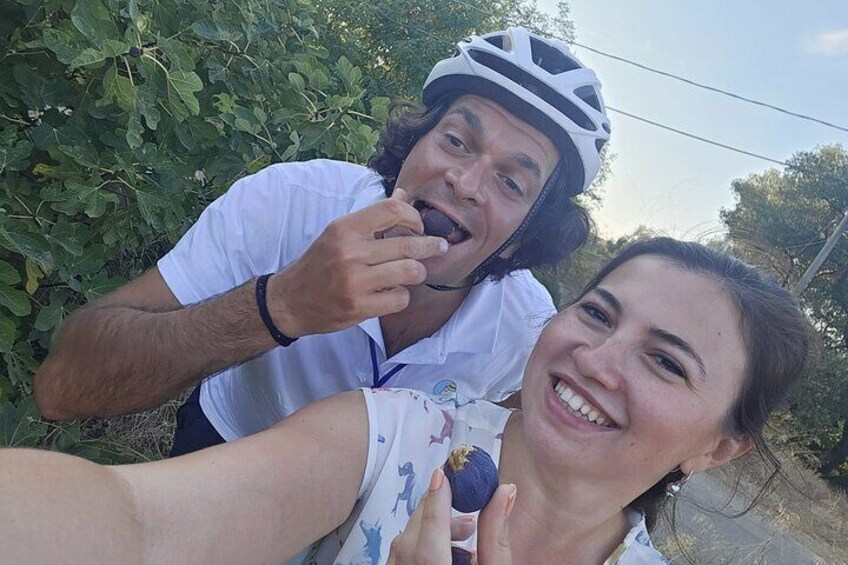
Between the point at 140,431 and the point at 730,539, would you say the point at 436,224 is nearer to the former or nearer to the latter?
the point at 140,431

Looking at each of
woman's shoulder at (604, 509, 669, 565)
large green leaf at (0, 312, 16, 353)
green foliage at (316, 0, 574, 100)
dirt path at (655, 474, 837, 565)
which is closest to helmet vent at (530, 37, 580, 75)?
woman's shoulder at (604, 509, 669, 565)

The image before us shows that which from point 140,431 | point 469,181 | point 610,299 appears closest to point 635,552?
point 610,299

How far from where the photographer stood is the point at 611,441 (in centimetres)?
171

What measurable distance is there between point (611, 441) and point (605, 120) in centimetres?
132

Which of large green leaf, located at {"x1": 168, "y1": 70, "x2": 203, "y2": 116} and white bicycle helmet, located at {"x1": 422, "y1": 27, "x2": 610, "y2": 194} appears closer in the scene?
white bicycle helmet, located at {"x1": 422, "y1": 27, "x2": 610, "y2": 194}

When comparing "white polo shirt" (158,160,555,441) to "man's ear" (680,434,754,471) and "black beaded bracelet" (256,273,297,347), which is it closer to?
"black beaded bracelet" (256,273,297,347)

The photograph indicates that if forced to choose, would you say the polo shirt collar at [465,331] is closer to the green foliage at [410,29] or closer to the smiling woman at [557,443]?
the smiling woman at [557,443]

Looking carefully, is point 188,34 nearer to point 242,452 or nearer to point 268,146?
point 268,146

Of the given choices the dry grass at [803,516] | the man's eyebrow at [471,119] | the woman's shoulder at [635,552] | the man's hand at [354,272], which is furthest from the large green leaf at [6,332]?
the dry grass at [803,516]

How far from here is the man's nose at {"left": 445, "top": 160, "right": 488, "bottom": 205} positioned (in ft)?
7.24

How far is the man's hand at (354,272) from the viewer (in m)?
1.69

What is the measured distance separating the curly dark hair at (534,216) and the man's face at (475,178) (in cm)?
12

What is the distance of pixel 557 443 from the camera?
5.65ft

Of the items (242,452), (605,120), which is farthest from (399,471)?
(605,120)
